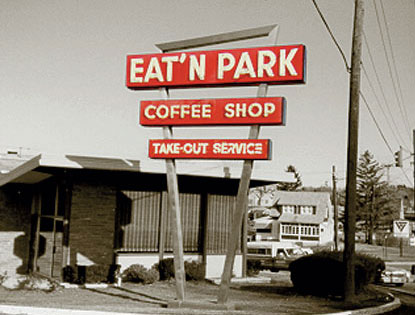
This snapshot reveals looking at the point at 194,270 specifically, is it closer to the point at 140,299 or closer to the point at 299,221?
the point at 140,299

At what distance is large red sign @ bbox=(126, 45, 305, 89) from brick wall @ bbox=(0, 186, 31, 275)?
430 inches

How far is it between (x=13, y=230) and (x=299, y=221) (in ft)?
191

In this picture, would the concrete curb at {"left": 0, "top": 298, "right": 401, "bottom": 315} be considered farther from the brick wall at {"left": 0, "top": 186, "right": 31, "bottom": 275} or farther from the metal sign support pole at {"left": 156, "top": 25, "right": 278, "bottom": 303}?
the brick wall at {"left": 0, "top": 186, "right": 31, "bottom": 275}

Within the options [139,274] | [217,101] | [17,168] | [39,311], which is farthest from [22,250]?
[217,101]

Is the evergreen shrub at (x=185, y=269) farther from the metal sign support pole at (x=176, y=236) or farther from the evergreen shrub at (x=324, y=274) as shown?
the metal sign support pole at (x=176, y=236)

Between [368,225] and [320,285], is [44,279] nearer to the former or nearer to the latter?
[320,285]

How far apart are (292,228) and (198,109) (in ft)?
215

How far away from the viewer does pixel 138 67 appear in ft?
49.6

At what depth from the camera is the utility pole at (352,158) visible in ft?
53.7

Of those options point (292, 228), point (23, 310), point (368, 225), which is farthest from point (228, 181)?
point (368, 225)

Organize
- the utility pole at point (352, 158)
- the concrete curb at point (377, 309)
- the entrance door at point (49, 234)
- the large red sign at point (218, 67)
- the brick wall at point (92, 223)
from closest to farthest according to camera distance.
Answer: the large red sign at point (218, 67) < the concrete curb at point (377, 309) < the utility pole at point (352, 158) < the brick wall at point (92, 223) < the entrance door at point (49, 234)

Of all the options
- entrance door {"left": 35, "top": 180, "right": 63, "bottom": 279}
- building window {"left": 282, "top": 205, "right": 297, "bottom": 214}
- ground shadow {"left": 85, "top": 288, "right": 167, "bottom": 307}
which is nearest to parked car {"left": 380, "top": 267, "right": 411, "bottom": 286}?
ground shadow {"left": 85, "top": 288, "right": 167, "bottom": 307}

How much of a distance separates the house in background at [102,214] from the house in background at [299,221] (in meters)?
55.0

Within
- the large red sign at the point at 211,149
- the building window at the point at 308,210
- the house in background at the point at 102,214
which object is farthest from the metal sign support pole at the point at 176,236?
the building window at the point at 308,210
